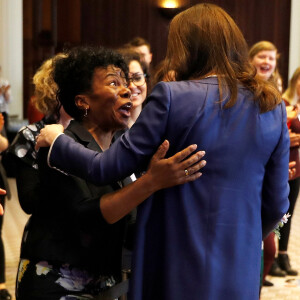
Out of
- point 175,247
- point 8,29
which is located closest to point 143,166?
point 175,247

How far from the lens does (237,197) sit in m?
1.68

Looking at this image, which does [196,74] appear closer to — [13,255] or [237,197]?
[237,197]

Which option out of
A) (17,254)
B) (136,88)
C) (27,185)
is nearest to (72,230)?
(27,185)

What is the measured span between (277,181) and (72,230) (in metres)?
0.59

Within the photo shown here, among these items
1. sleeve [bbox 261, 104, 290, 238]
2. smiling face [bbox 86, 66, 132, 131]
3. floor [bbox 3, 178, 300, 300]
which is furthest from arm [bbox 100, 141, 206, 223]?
floor [bbox 3, 178, 300, 300]

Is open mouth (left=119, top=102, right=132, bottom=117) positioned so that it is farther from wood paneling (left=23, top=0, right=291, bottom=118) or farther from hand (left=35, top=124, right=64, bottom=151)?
wood paneling (left=23, top=0, right=291, bottom=118)

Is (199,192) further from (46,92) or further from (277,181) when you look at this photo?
(46,92)

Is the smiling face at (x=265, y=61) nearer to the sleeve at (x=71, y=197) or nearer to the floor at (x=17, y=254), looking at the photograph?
the floor at (x=17, y=254)

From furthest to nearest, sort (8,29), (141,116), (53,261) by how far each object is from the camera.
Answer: (8,29), (53,261), (141,116)

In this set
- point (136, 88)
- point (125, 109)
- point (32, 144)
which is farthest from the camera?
point (136, 88)

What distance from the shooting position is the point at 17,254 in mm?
5406

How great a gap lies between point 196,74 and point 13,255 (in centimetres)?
398

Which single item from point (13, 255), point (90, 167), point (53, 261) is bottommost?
point (13, 255)

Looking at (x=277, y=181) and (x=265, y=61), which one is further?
(x=265, y=61)
